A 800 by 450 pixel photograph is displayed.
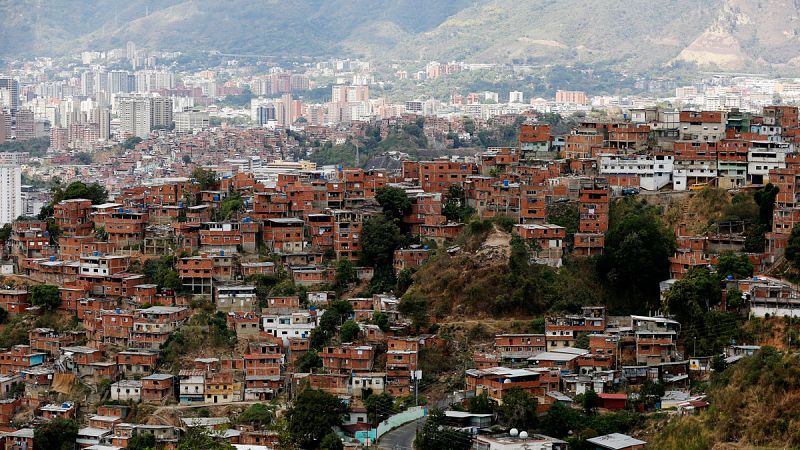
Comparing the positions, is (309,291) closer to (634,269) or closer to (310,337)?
(310,337)

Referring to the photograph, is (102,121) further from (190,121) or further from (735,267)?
(735,267)

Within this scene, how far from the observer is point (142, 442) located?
2234 cm

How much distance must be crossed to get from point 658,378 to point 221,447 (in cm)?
576

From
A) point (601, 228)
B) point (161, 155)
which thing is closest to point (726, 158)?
point (601, 228)

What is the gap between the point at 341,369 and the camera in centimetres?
2356

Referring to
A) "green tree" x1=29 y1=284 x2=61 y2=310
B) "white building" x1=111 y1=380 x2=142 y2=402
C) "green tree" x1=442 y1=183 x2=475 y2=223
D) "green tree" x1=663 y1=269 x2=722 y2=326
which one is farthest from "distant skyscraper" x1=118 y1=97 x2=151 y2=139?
"green tree" x1=663 y1=269 x2=722 y2=326

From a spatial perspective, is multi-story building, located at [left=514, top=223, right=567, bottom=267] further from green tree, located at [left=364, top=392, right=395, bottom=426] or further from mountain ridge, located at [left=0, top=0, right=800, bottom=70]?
mountain ridge, located at [left=0, top=0, right=800, bottom=70]

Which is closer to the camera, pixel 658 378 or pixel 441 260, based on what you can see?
pixel 658 378

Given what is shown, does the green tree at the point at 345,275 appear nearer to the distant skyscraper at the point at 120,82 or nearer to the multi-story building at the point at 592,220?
the multi-story building at the point at 592,220

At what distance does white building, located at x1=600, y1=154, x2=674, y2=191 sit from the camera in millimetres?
27266

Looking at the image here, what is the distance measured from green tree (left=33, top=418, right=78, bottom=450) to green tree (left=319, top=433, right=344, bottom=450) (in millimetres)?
3883

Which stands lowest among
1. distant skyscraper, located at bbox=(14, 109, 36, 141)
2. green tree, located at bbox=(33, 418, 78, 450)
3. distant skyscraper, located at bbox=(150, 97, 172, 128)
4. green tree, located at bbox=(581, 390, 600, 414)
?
green tree, located at bbox=(33, 418, 78, 450)

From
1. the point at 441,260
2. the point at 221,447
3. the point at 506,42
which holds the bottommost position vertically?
the point at 221,447

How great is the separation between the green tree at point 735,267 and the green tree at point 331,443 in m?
5.95
